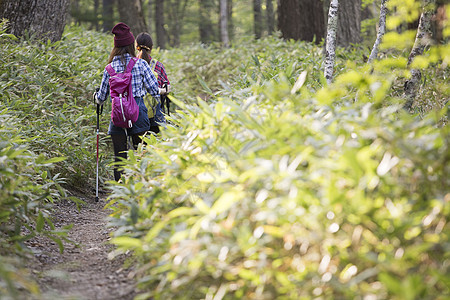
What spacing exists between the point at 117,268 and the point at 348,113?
7.91ft

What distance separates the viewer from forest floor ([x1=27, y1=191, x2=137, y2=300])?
376 centimetres

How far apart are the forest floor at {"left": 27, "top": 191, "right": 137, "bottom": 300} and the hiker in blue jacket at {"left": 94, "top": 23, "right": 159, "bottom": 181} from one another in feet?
4.61

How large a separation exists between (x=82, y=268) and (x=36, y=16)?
7.30 meters

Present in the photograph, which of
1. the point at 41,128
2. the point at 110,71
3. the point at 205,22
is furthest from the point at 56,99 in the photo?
the point at 205,22

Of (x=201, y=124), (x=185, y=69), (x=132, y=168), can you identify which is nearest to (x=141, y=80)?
(x=132, y=168)

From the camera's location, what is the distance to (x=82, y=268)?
4480 millimetres

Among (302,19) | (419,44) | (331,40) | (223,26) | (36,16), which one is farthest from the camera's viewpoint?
(223,26)

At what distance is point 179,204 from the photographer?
14.1ft

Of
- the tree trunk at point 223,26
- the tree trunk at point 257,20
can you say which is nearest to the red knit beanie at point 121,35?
the tree trunk at point 223,26

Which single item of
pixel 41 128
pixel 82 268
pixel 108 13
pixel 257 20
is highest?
pixel 108 13

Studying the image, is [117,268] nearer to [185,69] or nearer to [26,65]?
[26,65]

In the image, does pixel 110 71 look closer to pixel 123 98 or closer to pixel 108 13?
pixel 123 98

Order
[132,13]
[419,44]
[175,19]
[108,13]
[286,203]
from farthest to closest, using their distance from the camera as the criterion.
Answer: [175,19]
[108,13]
[132,13]
[419,44]
[286,203]

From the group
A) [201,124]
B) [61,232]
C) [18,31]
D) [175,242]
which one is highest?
[18,31]
